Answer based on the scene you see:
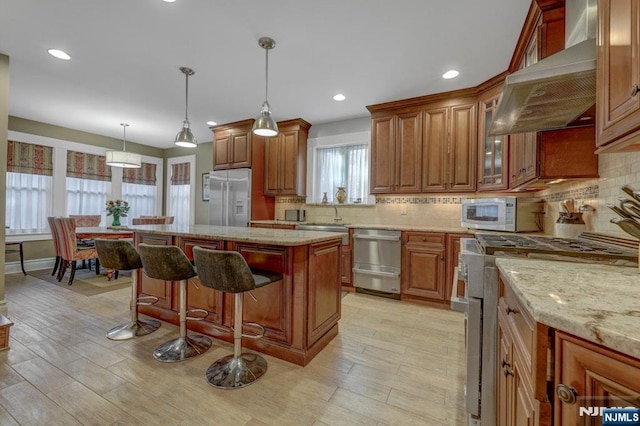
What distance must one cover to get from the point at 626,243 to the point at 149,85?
4530mm

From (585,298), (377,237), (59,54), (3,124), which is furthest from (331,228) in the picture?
(3,124)

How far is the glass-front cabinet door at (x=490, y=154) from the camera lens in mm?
2922

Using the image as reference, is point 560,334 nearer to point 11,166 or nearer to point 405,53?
point 405,53

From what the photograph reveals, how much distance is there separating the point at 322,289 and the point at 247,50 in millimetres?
2327

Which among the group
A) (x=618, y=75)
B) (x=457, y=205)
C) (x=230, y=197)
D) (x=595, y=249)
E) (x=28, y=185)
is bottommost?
(x=595, y=249)

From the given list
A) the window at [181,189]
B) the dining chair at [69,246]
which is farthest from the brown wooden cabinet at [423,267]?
the window at [181,189]

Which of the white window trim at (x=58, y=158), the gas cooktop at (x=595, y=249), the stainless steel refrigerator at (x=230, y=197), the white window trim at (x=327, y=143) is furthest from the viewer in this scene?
the white window trim at (x=58, y=158)

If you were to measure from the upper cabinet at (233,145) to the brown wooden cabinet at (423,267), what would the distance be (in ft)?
9.58

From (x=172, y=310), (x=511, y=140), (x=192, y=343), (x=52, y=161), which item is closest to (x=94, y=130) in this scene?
(x=52, y=161)

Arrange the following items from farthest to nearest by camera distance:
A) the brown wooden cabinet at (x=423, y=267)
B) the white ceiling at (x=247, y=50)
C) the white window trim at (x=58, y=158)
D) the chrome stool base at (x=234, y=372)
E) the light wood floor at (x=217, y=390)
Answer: the white window trim at (x=58, y=158) → the brown wooden cabinet at (x=423, y=267) → the white ceiling at (x=247, y=50) → the chrome stool base at (x=234, y=372) → the light wood floor at (x=217, y=390)

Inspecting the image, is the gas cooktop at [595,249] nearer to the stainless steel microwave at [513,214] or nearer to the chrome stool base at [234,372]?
the stainless steel microwave at [513,214]

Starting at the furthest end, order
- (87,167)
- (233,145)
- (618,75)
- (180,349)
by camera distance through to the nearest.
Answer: (87,167) < (233,145) < (180,349) < (618,75)

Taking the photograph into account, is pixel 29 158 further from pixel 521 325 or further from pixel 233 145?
pixel 521 325

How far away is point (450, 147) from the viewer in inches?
136
